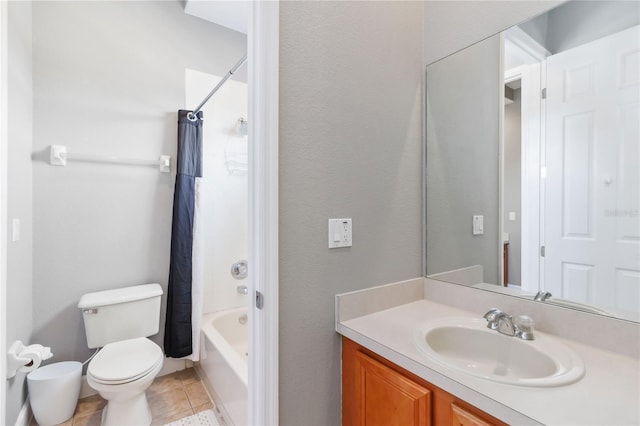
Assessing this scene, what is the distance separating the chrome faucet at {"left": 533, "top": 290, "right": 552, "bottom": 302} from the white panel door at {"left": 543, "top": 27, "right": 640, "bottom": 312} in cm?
3

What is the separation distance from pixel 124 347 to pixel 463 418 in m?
1.92

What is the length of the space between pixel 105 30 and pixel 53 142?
864 millimetres

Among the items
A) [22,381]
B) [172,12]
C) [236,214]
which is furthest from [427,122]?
[22,381]

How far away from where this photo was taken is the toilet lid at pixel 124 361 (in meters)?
1.53

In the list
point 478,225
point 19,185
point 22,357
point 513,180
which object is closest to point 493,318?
point 478,225

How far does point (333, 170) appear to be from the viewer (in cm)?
108

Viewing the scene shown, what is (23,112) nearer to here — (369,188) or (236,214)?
(236,214)

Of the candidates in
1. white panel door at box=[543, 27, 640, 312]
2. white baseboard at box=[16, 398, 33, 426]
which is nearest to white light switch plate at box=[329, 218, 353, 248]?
white panel door at box=[543, 27, 640, 312]

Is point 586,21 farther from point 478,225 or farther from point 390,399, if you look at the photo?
point 390,399

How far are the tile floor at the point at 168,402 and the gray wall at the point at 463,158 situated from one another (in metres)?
1.73

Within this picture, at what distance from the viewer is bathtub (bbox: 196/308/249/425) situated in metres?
1.50

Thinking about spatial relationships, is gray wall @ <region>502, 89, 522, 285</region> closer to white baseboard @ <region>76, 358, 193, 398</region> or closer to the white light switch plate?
the white light switch plate

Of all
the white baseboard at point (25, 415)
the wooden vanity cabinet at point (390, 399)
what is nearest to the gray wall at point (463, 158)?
the wooden vanity cabinet at point (390, 399)

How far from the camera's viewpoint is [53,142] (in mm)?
1859
